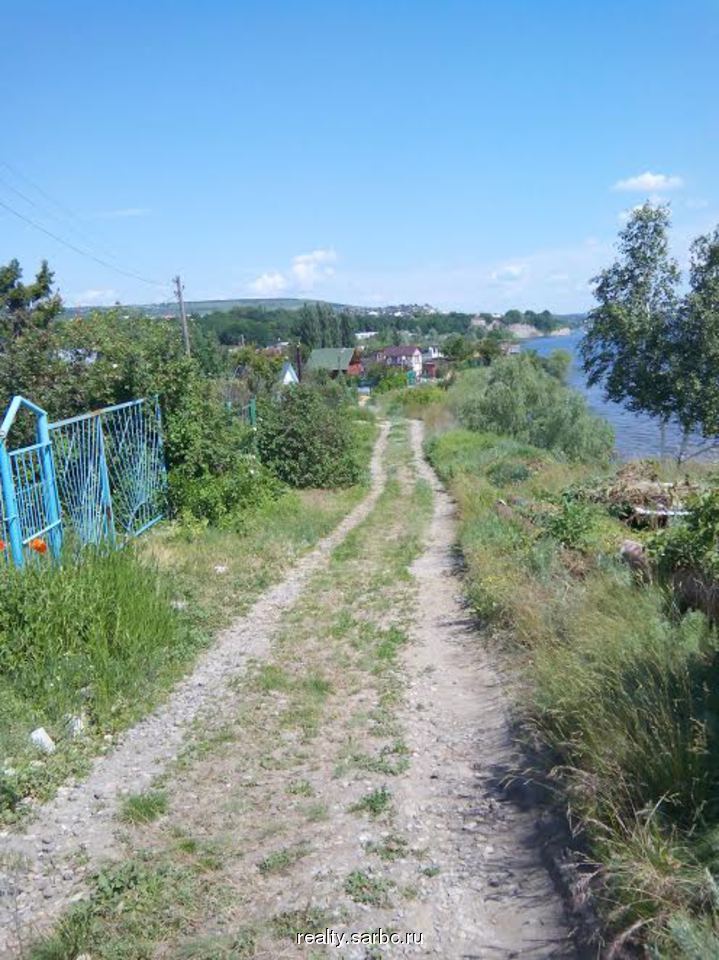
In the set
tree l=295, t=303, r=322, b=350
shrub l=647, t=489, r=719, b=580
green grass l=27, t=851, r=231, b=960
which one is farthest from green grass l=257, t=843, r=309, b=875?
tree l=295, t=303, r=322, b=350

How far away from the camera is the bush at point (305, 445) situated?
17.0m

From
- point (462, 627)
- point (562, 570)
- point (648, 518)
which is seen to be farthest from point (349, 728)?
point (648, 518)

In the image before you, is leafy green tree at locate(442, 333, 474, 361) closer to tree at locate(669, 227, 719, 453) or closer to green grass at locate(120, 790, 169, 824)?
tree at locate(669, 227, 719, 453)

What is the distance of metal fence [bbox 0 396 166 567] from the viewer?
6883mm

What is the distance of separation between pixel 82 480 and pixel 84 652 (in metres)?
4.33

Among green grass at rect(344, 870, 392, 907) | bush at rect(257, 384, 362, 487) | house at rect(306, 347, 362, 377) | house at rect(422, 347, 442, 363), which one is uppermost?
green grass at rect(344, 870, 392, 907)

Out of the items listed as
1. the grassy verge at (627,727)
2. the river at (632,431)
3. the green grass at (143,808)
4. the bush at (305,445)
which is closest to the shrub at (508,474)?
the bush at (305,445)

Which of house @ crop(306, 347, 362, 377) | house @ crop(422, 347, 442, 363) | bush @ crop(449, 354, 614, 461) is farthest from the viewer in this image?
house @ crop(422, 347, 442, 363)

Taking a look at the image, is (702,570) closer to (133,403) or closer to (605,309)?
(133,403)

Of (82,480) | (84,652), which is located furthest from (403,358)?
(84,652)

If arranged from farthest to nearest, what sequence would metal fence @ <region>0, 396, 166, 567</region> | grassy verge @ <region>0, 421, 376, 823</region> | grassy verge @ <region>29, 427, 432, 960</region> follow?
metal fence @ <region>0, 396, 166, 567</region> < grassy verge @ <region>0, 421, 376, 823</region> < grassy verge @ <region>29, 427, 432, 960</region>

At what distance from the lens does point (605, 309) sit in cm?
2108

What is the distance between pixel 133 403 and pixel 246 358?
135 ft

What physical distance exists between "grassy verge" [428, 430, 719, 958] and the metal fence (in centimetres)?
401
